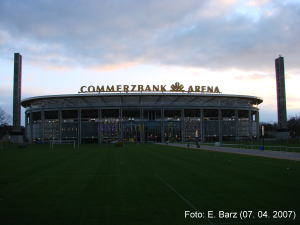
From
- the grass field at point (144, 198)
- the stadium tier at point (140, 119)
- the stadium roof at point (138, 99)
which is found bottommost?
the grass field at point (144, 198)

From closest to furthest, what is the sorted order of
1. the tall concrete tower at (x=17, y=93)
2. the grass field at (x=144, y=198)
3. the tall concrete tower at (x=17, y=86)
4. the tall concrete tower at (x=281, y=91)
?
the grass field at (x=144, y=198)
the tall concrete tower at (x=17, y=93)
the tall concrete tower at (x=17, y=86)
the tall concrete tower at (x=281, y=91)

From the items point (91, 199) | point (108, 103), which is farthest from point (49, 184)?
point (108, 103)

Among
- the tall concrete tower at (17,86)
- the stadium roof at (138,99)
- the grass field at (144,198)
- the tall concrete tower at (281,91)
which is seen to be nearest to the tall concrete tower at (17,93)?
the tall concrete tower at (17,86)

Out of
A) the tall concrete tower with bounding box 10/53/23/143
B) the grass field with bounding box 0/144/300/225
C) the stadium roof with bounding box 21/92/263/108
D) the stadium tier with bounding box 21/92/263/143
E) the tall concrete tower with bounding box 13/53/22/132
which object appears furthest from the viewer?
the tall concrete tower with bounding box 13/53/22/132

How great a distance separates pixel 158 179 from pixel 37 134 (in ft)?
295

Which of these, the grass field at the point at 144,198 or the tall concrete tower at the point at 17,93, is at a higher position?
the tall concrete tower at the point at 17,93

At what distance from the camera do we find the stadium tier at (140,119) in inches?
3457

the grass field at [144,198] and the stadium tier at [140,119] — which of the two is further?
the stadium tier at [140,119]

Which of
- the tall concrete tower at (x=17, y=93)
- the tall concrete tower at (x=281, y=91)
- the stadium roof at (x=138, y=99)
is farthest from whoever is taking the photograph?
the tall concrete tower at (x=281, y=91)

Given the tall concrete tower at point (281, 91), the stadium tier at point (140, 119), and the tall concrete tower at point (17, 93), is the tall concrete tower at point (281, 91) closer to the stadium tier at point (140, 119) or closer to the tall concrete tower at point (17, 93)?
the stadium tier at point (140, 119)

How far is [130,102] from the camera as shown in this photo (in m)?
90.8

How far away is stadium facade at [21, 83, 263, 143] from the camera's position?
87.5m

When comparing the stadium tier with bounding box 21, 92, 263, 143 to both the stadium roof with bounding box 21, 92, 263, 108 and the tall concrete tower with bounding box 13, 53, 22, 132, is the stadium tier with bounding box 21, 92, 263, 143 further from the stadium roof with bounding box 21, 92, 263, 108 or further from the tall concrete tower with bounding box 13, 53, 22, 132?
the tall concrete tower with bounding box 13, 53, 22, 132

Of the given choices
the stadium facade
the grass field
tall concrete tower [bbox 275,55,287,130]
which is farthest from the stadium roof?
the grass field
